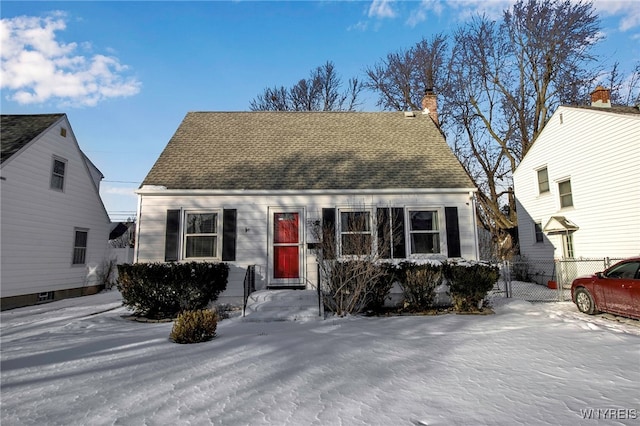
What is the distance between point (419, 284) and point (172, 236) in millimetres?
6893

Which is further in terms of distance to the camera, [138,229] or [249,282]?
[138,229]

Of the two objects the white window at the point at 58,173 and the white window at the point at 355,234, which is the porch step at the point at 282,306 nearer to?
the white window at the point at 355,234

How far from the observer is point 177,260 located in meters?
9.34

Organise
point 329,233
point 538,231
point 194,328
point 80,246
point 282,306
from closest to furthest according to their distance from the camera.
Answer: point 194,328 → point 282,306 → point 329,233 → point 80,246 → point 538,231

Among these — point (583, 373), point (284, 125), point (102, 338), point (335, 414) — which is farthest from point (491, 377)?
point (284, 125)

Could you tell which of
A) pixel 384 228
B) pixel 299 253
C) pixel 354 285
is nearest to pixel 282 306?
pixel 354 285

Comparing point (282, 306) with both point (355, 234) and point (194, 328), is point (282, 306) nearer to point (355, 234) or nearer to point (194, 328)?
point (355, 234)

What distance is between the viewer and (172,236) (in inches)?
372

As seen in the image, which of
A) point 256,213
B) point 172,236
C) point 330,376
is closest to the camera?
point 330,376

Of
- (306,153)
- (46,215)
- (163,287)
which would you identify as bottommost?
(163,287)

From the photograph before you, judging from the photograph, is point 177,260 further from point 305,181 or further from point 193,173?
point 305,181

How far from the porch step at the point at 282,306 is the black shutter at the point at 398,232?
8.86 feet

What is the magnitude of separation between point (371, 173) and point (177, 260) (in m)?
6.34

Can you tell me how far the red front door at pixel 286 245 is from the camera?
955 cm
